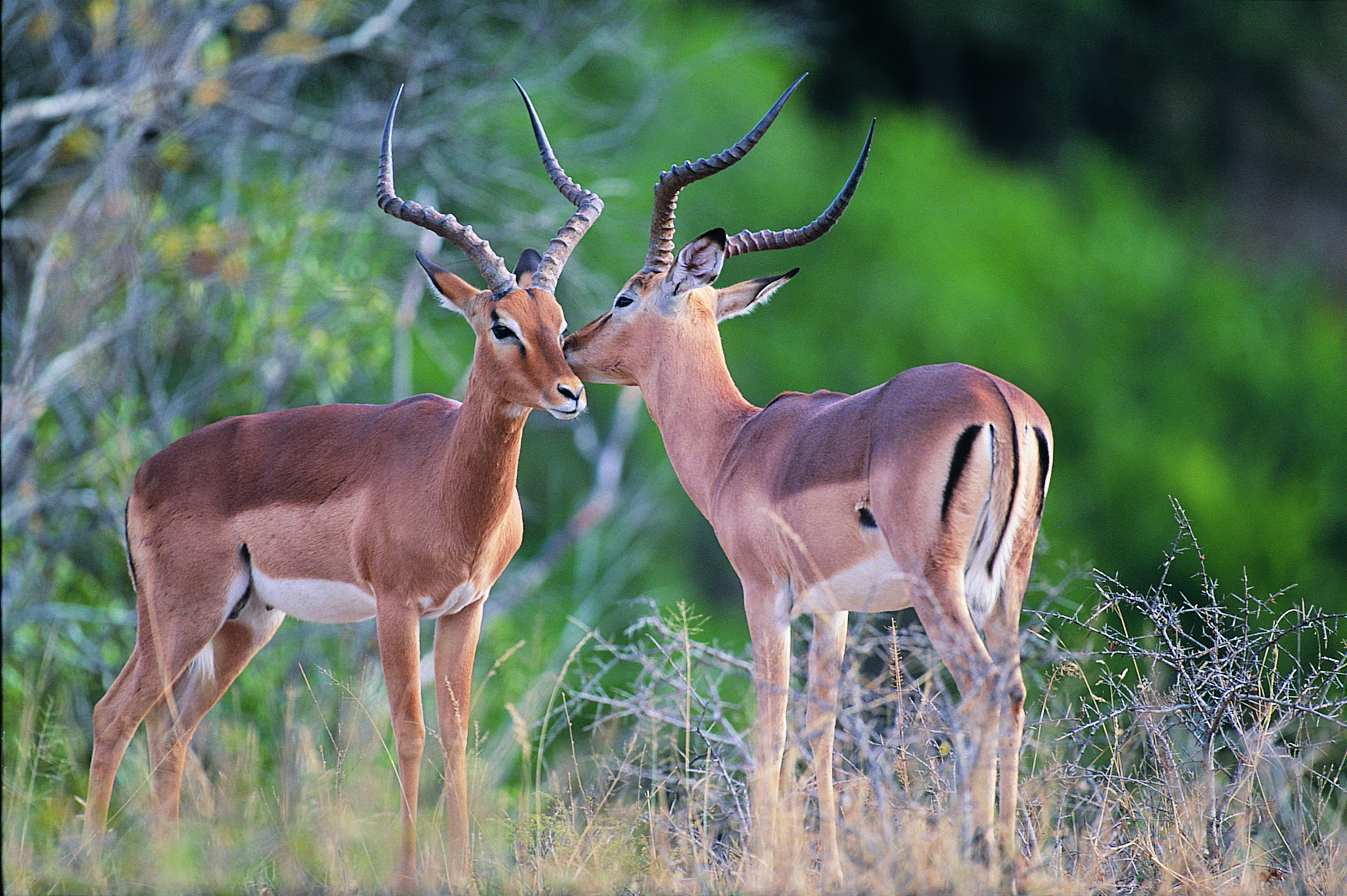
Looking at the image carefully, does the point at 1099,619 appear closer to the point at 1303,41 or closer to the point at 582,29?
the point at 582,29

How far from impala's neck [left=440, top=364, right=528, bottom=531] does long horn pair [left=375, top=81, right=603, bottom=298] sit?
335 millimetres

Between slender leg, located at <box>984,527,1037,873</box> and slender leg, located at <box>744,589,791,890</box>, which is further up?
slender leg, located at <box>984,527,1037,873</box>

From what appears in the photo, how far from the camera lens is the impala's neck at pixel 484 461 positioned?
4.39m

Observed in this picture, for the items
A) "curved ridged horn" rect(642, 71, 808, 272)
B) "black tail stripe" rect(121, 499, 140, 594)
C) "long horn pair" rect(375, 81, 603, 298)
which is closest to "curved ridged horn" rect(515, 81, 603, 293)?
"long horn pair" rect(375, 81, 603, 298)

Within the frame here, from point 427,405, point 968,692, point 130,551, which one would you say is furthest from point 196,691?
point 968,692

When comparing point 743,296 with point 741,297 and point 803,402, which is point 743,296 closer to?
point 741,297

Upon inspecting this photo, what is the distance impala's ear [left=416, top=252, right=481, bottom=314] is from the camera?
182 inches

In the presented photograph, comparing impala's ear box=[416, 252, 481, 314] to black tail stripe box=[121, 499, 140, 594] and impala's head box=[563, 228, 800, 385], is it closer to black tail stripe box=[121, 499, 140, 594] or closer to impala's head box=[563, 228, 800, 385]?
impala's head box=[563, 228, 800, 385]

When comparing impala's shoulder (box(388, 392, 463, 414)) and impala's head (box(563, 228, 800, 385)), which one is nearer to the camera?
impala's shoulder (box(388, 392, 463, 414))

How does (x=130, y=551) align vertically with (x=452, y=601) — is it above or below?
below

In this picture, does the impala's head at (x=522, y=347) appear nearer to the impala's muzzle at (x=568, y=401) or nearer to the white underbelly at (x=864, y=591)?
the impala's muzzle at (x=568, y=401)

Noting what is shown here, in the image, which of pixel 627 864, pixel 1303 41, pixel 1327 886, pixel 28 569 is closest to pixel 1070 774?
pixel 1327 886

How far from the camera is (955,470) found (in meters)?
3.86

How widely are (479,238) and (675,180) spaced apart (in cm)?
66
